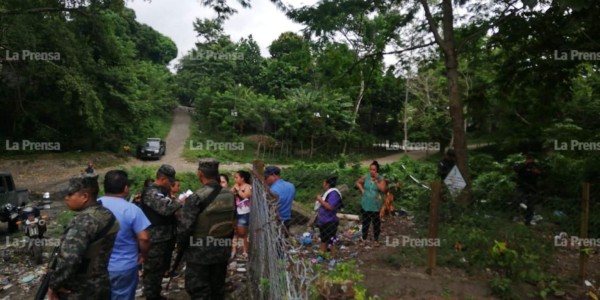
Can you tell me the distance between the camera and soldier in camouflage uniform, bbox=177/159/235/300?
3.82 m

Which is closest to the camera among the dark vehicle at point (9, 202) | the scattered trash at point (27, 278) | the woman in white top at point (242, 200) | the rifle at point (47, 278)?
the rifle at point (47, 278)

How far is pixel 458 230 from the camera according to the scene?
682 cm

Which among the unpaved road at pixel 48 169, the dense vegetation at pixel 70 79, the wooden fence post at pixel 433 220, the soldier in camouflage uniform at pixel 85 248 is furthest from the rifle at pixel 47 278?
the unpaved road at pixel 48 169

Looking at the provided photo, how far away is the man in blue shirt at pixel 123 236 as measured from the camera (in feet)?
10.5

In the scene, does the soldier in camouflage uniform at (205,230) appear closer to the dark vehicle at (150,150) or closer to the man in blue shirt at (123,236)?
the man in blue shirt at (123,236)

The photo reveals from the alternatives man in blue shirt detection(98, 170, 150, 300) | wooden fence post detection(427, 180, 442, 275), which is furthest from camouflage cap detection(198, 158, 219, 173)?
wooden fence post detection(427, 180, 442, 275)

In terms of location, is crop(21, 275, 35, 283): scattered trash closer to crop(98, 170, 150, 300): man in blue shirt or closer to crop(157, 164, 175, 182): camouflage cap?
crop(157, 164, 175, 182): camouflage cap

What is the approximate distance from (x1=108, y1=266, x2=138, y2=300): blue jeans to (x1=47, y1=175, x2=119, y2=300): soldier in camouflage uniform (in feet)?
0.83

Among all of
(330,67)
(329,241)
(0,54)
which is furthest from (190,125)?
(329,241)

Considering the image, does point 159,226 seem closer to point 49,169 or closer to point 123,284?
point 123,284

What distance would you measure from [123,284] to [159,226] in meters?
0.88

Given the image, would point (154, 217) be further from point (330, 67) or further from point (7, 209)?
point (330, 67)

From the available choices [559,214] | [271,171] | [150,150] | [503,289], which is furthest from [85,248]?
[150,150]

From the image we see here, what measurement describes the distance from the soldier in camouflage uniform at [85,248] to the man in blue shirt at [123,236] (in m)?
0.20
